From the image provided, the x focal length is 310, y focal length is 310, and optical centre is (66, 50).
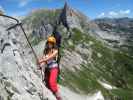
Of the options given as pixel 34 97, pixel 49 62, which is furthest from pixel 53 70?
pixel 34 97

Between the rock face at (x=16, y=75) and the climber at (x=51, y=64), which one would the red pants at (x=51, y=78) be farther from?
the rock face at (x=16, y=75)

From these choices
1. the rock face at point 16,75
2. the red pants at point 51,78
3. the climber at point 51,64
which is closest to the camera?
the rock face at point 16,75

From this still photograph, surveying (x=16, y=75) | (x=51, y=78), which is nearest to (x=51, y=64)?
(x=51, y=78)

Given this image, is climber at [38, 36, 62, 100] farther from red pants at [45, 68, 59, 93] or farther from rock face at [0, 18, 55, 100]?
rock face at [0, 18, 55, 100]

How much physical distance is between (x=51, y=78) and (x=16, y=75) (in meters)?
3.12

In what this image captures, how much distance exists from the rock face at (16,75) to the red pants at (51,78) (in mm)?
587

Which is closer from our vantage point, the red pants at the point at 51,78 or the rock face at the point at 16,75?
the rock face at the point at 16,75

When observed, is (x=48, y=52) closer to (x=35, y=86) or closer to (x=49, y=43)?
(x=49, y=43)

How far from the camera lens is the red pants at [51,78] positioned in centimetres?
2430

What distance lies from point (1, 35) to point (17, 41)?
5.51 ft

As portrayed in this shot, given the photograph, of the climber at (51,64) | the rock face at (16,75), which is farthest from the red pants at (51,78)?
the rock face at (16,75)

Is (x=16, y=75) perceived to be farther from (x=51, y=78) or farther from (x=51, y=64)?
(x=51, y=64)

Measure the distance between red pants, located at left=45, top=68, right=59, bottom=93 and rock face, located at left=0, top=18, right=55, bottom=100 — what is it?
59 centimetres

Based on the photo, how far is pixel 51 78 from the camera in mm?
24281
